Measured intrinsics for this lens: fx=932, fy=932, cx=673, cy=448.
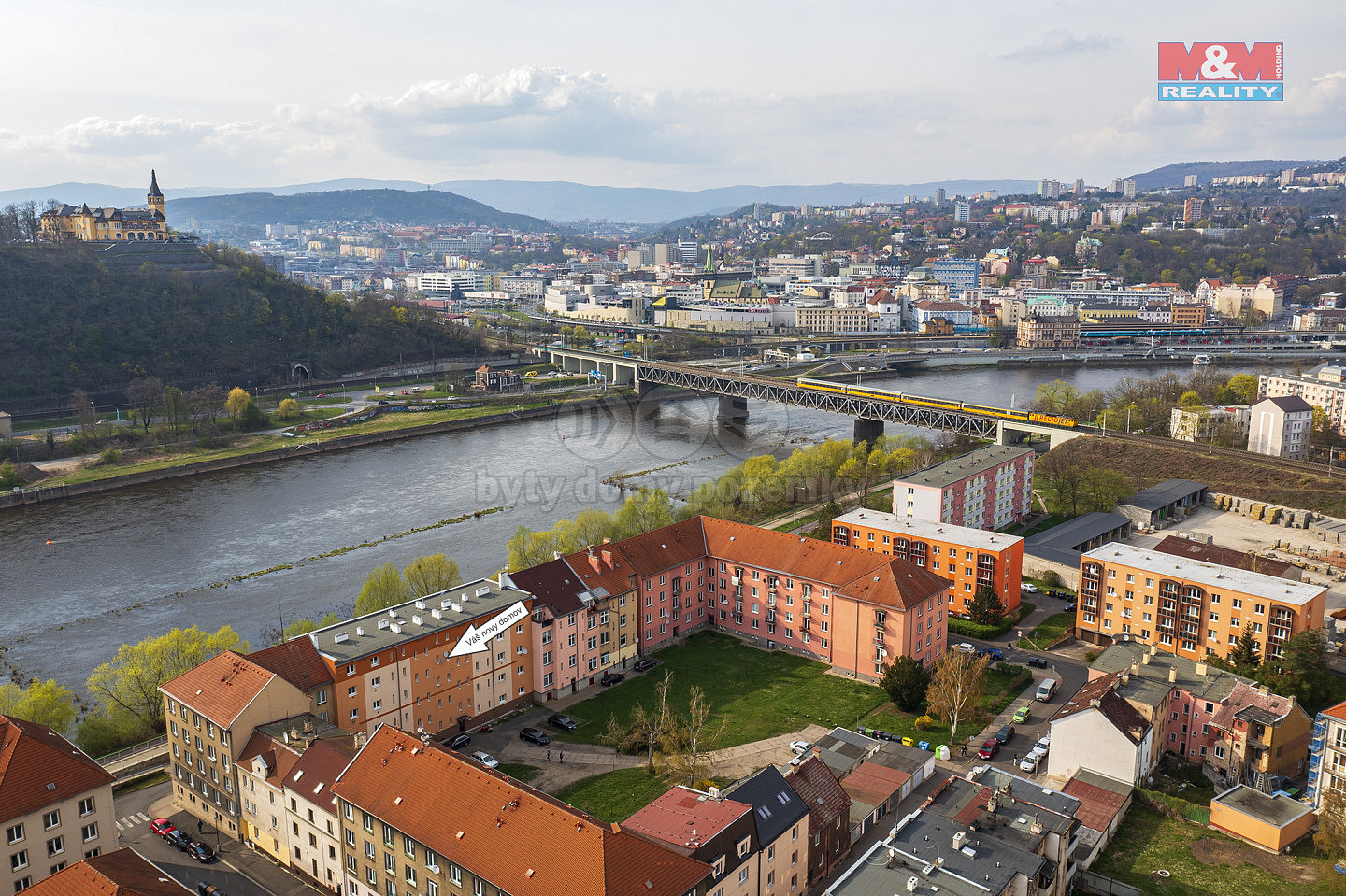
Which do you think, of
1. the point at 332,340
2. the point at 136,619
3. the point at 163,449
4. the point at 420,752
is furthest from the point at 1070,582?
the point at 332,340

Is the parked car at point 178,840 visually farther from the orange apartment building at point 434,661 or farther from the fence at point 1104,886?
the fence at point 1104,886

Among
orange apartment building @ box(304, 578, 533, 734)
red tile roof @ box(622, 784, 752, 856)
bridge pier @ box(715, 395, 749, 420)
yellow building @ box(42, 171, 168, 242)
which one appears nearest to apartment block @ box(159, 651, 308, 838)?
orange apartment building @ box(304, 578, 533, 734)

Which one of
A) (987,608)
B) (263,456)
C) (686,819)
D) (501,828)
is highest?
(501,828)

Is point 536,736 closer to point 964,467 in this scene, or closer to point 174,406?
point 964,467

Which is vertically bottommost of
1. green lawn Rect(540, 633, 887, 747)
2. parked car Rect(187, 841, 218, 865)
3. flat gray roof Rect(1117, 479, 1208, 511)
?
green lawn Rect(540, 633, 887, 747)

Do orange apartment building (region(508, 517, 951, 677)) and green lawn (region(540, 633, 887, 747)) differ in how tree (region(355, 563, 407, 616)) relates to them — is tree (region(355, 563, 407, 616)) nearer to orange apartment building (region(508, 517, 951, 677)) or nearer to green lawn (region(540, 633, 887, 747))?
orange apartment building (region(508, 517, 951, 677))

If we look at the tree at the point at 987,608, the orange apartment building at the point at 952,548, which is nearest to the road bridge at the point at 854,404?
the orange apartment building at the point at 952,548

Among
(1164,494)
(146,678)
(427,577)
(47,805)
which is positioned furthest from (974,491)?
(47,805)
